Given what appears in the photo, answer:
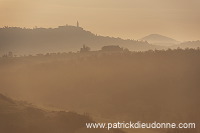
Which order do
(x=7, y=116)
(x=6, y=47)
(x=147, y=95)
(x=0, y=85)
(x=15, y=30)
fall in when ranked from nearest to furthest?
(x=7, y=116) → (x=147, y=95) → (x=0, y=85) → (x=6, y=47) → (x=15, y=30)

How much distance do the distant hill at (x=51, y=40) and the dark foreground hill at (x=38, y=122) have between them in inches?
5385

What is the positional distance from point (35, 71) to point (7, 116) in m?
37.2

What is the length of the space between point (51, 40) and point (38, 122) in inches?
6025

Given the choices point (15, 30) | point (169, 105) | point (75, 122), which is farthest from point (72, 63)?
point (15, 30)

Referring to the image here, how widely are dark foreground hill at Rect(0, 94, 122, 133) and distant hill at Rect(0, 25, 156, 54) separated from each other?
449 feet

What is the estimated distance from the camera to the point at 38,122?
18.0 m

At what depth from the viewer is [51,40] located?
554 ft

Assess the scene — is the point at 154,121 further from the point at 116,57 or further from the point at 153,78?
the point at 116,57

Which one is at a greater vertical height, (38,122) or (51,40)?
(51,40)

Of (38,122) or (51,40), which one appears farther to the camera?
(51,40)

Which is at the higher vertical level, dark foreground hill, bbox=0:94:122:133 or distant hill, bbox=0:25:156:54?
distant hill, bbox=0:25:156:54

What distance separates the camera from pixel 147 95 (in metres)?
35.9

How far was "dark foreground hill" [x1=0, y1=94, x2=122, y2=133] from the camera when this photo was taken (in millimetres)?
17281

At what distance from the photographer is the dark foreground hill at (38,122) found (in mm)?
17281
